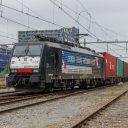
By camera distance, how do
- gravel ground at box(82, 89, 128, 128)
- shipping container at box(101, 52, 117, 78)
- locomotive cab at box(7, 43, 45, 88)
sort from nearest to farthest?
gravel ground at box(82, 89, 128, 128), locomotive cab at box(7, 43, 45, 88), shipping container at box(101, 52, 117, 78)

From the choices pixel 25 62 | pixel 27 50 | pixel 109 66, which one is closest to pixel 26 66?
pixel 25 62

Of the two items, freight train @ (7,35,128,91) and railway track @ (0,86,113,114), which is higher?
freight train @ (7,35,128,91)

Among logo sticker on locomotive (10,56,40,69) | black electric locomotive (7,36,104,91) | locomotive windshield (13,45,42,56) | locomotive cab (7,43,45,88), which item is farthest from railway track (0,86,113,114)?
locomotive windshield (13,45,42,56)

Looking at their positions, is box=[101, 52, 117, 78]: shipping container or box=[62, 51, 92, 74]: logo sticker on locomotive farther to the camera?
box=[101, 52, 117, 78]: shipping container

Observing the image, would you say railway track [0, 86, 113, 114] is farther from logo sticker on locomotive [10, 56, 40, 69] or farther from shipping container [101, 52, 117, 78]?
shipping container [101, 52, 117, 78]

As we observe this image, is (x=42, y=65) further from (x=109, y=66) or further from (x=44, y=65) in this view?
(x=109, y=66)

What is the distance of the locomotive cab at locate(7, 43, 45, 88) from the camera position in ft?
77.2

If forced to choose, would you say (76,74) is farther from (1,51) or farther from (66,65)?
(1,51)

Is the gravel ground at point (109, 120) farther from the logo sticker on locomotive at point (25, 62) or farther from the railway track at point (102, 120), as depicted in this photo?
the logo sticker on locomotive at point (25, 62)

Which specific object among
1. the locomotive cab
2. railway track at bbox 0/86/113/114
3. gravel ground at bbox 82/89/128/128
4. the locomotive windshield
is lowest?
gravel ground at bbox 82/89/128/128

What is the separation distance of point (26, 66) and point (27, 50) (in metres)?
1.10

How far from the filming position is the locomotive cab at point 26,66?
23.5 meters

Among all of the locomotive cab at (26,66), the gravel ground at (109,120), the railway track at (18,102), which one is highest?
the locomotive cab at (26,66)

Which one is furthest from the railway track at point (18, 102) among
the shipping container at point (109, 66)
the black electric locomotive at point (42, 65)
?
the shipping container at point (109, 66)
